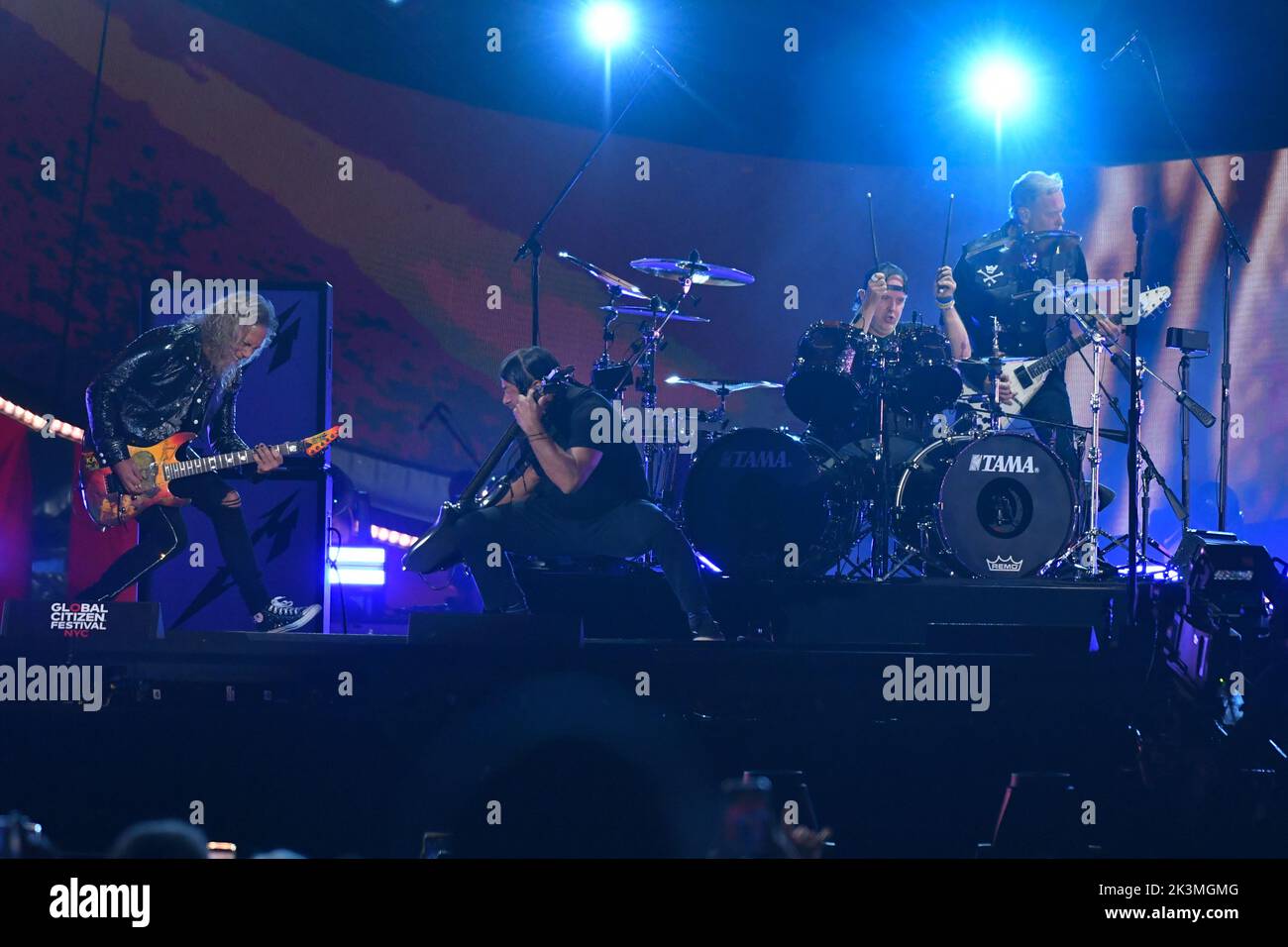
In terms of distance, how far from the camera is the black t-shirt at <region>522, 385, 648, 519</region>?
21.3 feet

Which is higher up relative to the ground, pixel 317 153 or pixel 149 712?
pixel 317 153

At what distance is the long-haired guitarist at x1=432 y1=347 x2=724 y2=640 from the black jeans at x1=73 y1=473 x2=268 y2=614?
99cm

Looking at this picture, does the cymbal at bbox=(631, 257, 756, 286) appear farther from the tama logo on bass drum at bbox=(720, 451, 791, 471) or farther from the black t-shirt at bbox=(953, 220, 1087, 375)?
the tama logo on bass drum at bbox=(720, 451, 791, 471)

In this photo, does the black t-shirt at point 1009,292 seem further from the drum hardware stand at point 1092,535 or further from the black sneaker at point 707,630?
the black sneaker at point 707,630

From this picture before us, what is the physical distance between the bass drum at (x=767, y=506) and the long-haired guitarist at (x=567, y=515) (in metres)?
0.61

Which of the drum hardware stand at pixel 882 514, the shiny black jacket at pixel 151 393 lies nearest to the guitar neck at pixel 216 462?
the shiny black jacket at pixel 151 393

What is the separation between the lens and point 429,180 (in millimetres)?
10422

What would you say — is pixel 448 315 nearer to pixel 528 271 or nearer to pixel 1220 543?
pixel 528 271

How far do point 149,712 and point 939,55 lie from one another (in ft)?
23.6

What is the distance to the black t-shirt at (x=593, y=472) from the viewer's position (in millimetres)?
6504

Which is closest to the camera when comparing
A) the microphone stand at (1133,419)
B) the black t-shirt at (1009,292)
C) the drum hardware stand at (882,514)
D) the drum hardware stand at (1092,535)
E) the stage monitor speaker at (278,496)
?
the microphone stand at (1133,419)

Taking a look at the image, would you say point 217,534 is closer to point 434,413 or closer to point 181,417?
point 181,417
